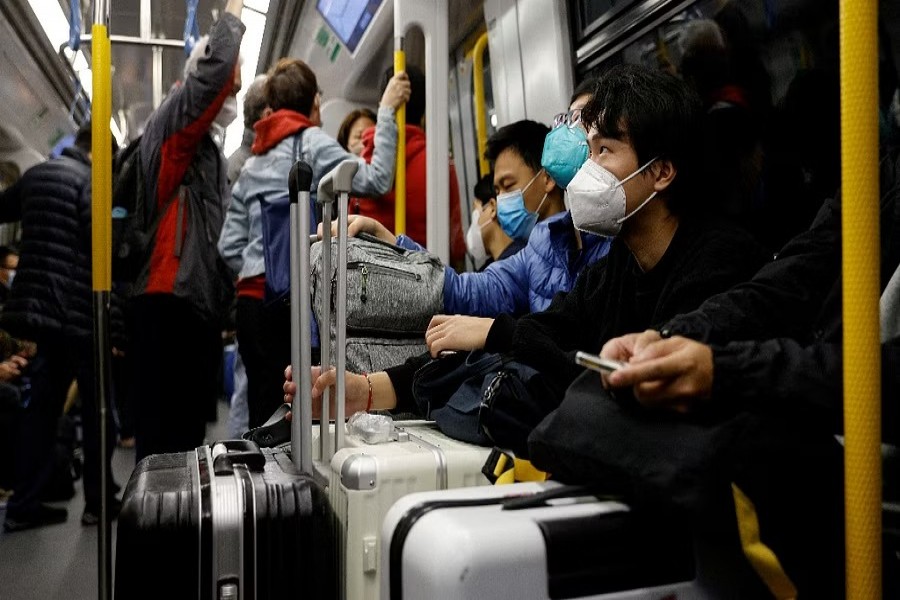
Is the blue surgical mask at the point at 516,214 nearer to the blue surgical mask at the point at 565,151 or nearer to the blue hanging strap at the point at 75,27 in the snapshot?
the blue surgical mask at the point at 565,151

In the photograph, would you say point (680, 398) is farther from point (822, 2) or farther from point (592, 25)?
point (592, 25)

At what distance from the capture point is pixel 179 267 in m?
3.11

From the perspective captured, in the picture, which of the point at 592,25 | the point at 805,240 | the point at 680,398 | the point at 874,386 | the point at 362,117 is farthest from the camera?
the point at 362,117

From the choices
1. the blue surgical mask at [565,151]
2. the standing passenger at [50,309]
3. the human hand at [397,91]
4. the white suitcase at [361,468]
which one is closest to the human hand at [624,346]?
the white suitcase at [361,468]

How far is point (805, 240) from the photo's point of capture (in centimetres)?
135

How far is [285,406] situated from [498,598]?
1.30m

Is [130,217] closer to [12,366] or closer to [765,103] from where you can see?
[12,366]

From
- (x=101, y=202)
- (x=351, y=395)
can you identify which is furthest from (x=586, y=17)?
(x=101, y=202)

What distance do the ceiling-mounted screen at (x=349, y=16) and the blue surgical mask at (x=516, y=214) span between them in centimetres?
228

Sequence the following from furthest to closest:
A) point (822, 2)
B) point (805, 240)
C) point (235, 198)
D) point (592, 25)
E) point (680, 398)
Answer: point (235, 198), point (592, 25), point (822, 2), point (805, 240), point (680, 398)

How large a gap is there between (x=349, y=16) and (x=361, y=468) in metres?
3.96

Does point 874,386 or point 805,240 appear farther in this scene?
point 805,240

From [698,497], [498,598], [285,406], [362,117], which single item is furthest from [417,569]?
[362,117]

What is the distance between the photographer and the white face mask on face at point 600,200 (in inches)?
64.3
